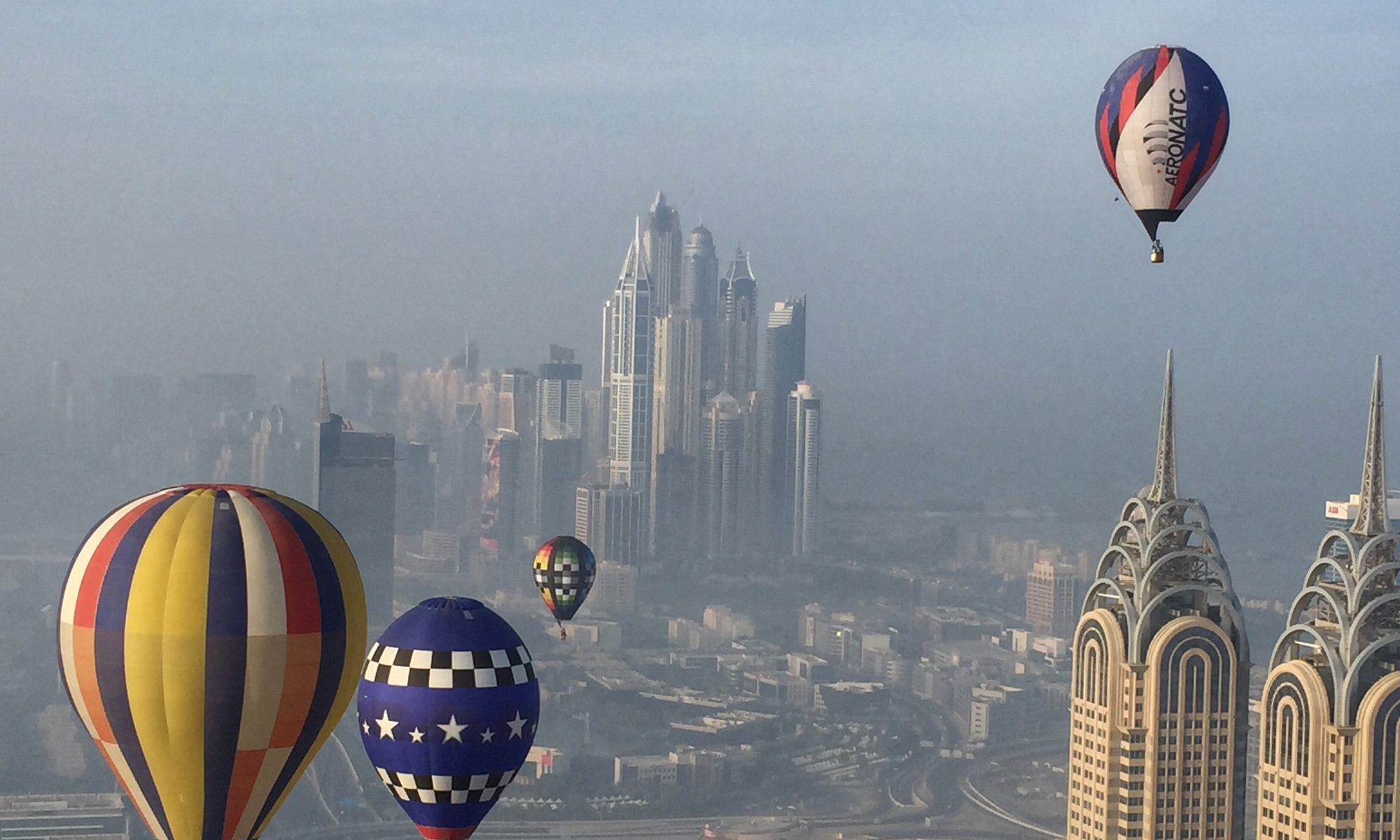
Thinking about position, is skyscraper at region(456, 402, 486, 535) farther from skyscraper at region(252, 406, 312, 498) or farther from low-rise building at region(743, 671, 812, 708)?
low-rise building at region(743, 671, 812, 708)

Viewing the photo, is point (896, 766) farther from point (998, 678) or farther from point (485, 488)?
point (485, 488)

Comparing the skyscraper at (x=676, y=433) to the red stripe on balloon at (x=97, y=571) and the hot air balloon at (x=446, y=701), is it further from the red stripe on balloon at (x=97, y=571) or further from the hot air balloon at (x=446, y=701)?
the red stripe on balloon at (x=97, y=571)

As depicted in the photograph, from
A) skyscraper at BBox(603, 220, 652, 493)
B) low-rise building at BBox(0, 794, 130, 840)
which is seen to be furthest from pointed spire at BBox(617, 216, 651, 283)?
low-rise building at BBox(0, 794, 130, 840)

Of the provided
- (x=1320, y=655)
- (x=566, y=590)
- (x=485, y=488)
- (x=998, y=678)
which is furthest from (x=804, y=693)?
(x=1320, y=655)

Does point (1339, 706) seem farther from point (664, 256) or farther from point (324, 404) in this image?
point (664, 256)

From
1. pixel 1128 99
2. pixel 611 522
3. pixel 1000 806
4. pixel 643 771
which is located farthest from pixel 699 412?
pixel 1128 99

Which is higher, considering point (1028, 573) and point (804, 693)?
point (1028, 573)

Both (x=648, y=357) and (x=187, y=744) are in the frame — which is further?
(x=648, y=357)

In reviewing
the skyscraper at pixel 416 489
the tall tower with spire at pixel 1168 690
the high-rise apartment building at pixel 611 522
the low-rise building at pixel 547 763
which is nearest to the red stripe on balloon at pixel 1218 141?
the tall tower with spire at pixel 1168 690
